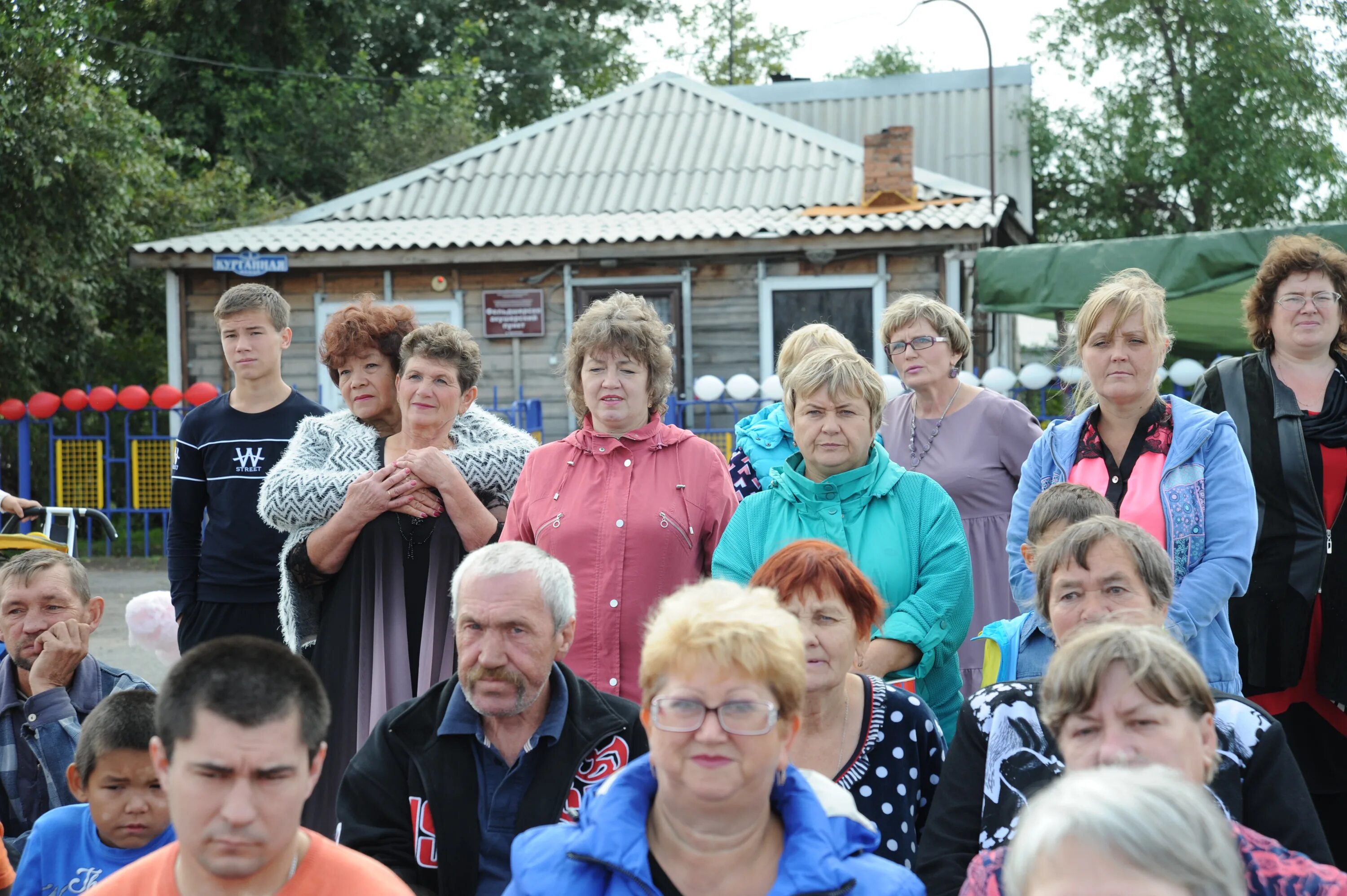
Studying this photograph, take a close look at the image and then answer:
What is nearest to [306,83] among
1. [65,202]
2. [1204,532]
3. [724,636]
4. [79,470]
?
[65,202]

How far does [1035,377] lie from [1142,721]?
30.3ft

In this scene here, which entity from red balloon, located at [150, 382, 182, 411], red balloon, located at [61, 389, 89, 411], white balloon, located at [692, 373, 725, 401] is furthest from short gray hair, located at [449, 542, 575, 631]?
red balloon, located at [61, 389, 89, 411]

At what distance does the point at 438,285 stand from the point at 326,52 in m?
12.9

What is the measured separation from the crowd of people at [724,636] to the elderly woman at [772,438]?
2 centimetres

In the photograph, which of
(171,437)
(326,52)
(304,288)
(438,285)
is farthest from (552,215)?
(326,52)

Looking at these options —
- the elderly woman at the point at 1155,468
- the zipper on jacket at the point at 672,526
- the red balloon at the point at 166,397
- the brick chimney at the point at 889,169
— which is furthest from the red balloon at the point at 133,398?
the elderly woman at the point at 1155,468

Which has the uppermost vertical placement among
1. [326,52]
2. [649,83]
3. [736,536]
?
[326,52]

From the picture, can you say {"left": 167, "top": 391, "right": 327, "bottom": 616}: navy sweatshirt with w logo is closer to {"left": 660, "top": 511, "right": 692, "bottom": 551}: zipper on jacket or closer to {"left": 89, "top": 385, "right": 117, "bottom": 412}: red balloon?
{"left": 660, "top": 511, "right": 692, "bottom": 551}: zipper on jacket

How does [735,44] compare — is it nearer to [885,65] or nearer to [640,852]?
[885,65]

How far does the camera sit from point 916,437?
14.5 feet

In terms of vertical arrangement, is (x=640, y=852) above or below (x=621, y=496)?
below

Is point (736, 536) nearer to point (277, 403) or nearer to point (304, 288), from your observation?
point (277, 403)

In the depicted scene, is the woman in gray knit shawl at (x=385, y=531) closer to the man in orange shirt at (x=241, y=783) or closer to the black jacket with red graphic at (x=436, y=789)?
the black jacket with red graphic at (x=436, y=789)

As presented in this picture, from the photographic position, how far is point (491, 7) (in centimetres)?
2739
